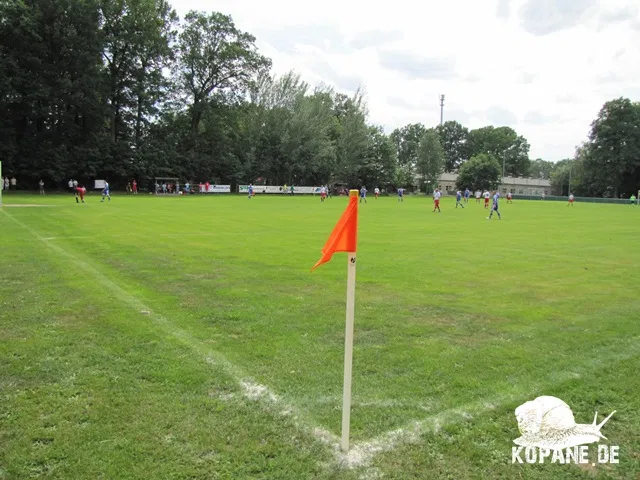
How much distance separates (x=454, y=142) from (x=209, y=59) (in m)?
90.0

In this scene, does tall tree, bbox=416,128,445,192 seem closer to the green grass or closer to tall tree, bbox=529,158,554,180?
the green grass

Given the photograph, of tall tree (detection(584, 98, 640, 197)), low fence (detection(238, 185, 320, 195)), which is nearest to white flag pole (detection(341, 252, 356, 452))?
→ low fence (detection(238, 185, 320, 195))

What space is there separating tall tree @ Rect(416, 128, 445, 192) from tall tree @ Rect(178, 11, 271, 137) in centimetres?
3932

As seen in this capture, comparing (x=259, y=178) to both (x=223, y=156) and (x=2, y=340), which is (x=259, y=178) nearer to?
(x=223, y=156)

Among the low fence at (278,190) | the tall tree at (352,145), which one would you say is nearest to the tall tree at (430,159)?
the tall tree at (352,145)

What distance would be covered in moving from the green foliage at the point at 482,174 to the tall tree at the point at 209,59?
51.9 m

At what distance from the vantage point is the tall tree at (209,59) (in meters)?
66.4

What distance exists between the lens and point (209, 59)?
67.0 metres

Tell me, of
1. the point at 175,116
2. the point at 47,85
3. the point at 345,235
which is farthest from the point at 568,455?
the point at 175,116

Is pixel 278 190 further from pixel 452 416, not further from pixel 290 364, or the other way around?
pixel 452 416

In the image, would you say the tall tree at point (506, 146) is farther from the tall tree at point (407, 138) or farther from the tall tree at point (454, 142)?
the tall tree at point (407, 138)

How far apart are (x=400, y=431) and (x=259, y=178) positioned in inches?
2697

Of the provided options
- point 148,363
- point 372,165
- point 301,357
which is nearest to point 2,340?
point 148,363

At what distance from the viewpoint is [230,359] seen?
5.28m
